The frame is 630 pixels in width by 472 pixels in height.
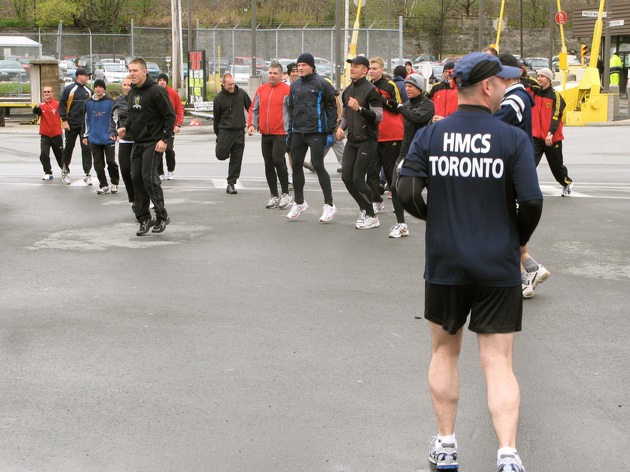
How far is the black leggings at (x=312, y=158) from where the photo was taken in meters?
12.1

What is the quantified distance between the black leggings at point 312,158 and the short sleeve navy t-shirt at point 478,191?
25.2 ft

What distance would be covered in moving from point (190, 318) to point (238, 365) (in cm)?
135

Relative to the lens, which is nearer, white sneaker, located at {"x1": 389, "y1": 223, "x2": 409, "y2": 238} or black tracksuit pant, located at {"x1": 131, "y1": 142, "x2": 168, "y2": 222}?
white sneaker, located at {"x1": 389, "y1": 223, "x2": 409, "y2": 238}

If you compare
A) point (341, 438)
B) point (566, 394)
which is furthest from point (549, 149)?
point (341, 438)

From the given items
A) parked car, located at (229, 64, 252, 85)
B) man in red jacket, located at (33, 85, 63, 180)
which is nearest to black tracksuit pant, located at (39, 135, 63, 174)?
man in red jacket, located at (33, 85, 63, 180)

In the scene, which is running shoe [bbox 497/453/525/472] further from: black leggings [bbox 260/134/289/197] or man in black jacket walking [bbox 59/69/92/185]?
man in black jacket walking [bbox 59/69/92/185]

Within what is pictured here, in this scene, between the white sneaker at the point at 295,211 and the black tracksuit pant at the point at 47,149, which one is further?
the black tracksuit pant at the point at 47,149

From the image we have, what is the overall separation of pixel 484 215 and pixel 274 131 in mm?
9425

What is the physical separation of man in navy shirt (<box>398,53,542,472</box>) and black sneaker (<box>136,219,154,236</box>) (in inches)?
293

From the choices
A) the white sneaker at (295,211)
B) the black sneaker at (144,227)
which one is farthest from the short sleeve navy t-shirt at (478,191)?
the white sneaker at (295,211)

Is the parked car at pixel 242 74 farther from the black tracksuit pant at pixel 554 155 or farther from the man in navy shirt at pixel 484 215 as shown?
the man in navy shirt at pixel 484 215

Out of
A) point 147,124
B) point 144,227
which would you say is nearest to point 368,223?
point 144,227

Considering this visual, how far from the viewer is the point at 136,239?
443 inches

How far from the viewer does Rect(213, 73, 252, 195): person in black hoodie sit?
15.3 meters
